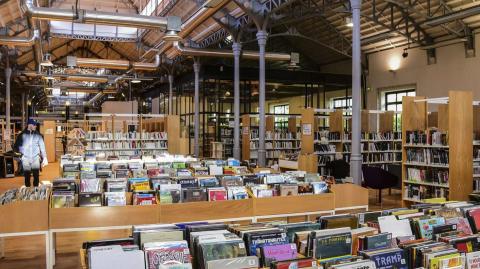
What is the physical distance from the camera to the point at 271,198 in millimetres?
5633

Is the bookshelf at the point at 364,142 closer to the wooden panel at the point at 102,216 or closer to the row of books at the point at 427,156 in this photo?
the row of books at the point at 427,156

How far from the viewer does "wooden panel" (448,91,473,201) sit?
26.3ft

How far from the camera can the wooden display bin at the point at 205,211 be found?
519cm

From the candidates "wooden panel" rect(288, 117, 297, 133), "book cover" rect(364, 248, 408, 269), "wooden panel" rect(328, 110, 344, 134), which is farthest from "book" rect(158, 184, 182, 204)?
→ "wooden panel" rect(288, 117, 297, 133)

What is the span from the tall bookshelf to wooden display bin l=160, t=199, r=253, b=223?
13.0ft

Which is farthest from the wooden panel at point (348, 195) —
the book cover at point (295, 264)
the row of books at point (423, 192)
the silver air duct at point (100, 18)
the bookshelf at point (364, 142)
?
the bookshelf at point (364, 142)

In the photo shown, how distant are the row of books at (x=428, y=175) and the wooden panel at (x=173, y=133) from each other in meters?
8.20

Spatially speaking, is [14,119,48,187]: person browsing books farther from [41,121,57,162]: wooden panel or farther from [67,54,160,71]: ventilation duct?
[41,121,57,162]: wooden panel

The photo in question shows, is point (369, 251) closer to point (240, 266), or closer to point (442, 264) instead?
point (442, 264)

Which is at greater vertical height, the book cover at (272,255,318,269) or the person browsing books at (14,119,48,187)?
the person browsing books at (14,119,48,187)

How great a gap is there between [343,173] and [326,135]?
5.84 feet

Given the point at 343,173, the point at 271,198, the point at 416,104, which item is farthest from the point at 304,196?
the point at 343,173

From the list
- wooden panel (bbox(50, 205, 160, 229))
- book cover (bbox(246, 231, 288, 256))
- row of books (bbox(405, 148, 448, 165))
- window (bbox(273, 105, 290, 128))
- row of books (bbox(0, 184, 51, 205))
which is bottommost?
wooden panel (bbox(50, 205, 160, 229))

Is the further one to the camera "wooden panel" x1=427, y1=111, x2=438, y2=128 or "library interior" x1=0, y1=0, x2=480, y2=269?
"wooden panel" x1=427, y1=111, x2=438, y2=128
